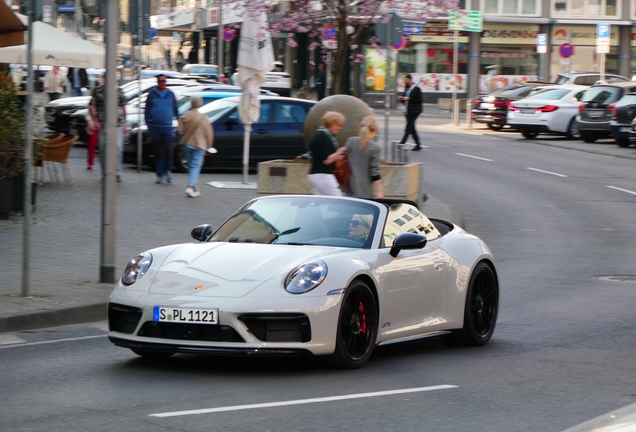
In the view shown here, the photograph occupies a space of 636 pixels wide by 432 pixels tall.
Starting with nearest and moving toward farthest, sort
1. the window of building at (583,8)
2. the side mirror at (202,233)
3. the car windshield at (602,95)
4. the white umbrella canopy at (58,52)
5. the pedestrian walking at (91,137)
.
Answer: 1. the side mirror at (202,233)
2. the white umbrella canopy at (58,52)
3. the pedestrian walking at (91,137)
4. the car windshield at (602,95)
5. the window of building at (583,8)

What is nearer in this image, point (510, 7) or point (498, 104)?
point (498, 104)

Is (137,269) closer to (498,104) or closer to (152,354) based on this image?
(152,354)

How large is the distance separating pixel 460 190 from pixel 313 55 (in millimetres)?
42814

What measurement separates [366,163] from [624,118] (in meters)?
20.8

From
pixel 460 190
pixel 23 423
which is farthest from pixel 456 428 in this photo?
pixel 460 190

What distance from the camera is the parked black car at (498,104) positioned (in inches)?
1531

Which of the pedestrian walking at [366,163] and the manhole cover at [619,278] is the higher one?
the pedestrian walking at [366,163]

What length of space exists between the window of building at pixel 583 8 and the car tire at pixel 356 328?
5411 centimetres

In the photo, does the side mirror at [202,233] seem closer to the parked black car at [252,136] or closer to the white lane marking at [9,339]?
the white lane marking at [9,339]

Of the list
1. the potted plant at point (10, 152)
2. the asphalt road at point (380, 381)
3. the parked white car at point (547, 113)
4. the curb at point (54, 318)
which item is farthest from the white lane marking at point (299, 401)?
the parked white car at point (547, 113)

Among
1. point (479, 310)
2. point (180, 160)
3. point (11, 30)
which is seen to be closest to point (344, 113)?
point (11, 30)

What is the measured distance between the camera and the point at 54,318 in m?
9.81

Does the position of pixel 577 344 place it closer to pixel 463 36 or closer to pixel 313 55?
pixel 463 36

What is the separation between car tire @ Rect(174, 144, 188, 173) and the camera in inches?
930
